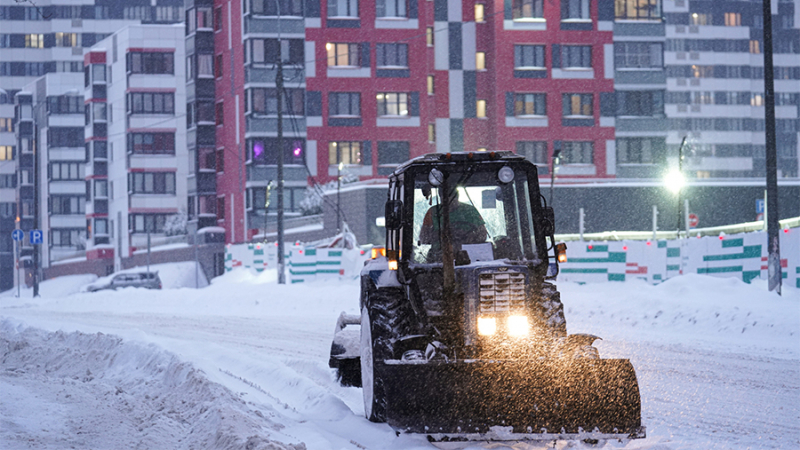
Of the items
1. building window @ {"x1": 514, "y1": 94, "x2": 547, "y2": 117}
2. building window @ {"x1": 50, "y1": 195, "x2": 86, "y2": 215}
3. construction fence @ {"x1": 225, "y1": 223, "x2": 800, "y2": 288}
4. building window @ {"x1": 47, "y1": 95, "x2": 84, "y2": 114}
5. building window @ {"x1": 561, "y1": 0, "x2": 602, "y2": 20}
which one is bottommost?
construction fence @ {"x1": 225, "y1": 223, "x2": 800, "y2": 288}

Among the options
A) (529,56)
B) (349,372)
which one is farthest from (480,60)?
(349,372)

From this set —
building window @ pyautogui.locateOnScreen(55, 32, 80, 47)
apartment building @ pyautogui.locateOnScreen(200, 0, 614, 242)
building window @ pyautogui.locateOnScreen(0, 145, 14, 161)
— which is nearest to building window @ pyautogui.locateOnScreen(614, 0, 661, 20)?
apartment building @ pyautogui.locateOnScreen(200, 0, 614, 242)

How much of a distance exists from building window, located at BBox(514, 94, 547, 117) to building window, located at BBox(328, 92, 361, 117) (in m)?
10.4

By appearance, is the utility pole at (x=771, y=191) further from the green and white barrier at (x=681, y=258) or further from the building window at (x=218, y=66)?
the building window at (x=218, y=66)

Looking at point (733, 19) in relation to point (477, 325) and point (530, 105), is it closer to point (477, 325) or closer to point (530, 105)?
point (530, 105)

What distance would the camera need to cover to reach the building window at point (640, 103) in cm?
6359

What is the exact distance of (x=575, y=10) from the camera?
62.3 metres

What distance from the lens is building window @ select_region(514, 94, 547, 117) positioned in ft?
205

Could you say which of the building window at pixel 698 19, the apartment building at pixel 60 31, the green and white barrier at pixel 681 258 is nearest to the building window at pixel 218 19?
the apartment building at pixel 60 31

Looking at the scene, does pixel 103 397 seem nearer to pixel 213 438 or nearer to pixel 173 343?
pixel 213 438

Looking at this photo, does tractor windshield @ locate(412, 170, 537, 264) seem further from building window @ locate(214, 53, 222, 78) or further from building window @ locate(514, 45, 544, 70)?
building window @ locate(214, 53, 222, 78)

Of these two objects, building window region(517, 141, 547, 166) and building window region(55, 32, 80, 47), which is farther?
building window region(55, 32, 80, 47)

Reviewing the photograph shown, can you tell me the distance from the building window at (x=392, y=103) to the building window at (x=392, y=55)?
6.18 feet

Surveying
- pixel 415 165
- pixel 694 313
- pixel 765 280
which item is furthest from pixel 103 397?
pixel 765 280
